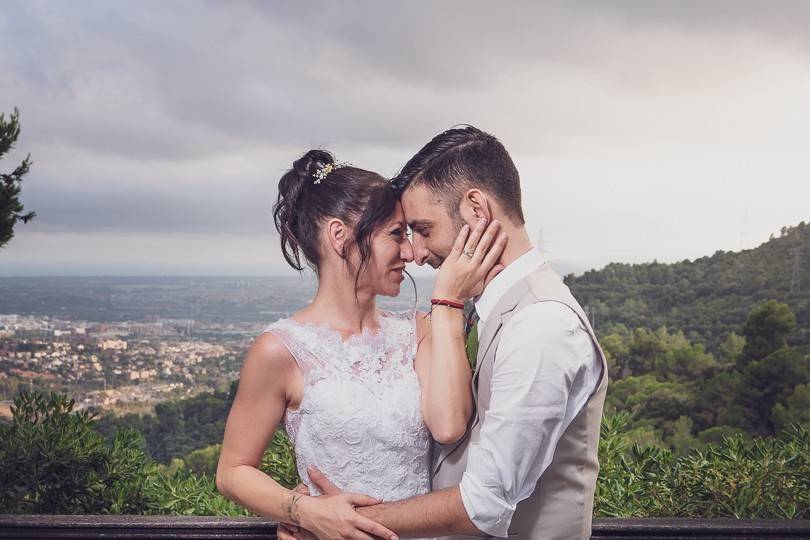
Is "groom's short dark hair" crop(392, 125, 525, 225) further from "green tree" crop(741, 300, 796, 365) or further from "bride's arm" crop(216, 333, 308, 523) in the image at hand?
"green tree" crop(741, 300, 796, 365)

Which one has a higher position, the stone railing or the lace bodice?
the lace bodice

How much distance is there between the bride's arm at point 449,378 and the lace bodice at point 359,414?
0.81 feet

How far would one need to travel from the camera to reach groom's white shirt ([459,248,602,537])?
46.0 inches


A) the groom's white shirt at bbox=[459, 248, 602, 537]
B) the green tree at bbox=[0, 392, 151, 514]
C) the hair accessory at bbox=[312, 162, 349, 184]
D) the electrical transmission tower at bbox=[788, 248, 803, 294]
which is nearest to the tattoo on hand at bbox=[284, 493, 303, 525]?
the groom's white shirt at bbox=[459, 248, 602, 537]

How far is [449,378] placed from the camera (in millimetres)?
1392

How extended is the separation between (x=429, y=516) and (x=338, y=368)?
0.50 metres

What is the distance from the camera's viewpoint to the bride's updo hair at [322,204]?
162 centimetres

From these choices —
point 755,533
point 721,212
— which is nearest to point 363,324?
point 755,533

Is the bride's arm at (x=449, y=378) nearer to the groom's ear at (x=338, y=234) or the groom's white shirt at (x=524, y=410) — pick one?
the groom's white shirt at (x=524, y=410)

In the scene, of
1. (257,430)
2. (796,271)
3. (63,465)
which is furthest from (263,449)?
(796,271)

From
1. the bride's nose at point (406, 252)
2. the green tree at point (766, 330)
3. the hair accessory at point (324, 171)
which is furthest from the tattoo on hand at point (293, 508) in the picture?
the green tree at point (766, 330)

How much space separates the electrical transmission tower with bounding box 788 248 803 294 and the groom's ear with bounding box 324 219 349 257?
7326 mm

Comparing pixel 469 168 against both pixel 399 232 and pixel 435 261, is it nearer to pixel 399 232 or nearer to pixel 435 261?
pixel 435 261

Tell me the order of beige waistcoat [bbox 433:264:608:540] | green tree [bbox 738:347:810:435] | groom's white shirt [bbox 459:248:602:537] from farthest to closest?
green tree [bbox 738:347:810:435] < beige waistcoat [bbox 433:264:608:540] < groom's white shirt [bbox 459:248:602:537]
